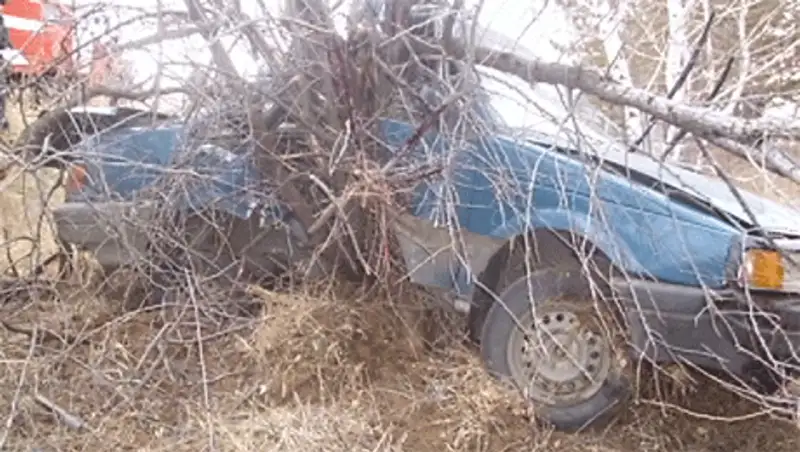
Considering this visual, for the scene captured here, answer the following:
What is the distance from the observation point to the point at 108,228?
4.95 metres

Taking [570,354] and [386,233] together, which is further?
[386,233]

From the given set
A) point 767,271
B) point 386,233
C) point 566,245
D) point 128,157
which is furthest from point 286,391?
point 767,271

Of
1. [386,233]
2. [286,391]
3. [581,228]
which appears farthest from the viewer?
[386,233]

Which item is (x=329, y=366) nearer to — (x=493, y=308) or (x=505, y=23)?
(x=493, y=308)

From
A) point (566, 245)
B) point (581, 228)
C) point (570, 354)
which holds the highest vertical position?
point (581, 228)

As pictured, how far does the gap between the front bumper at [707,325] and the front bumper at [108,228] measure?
246 centimetres

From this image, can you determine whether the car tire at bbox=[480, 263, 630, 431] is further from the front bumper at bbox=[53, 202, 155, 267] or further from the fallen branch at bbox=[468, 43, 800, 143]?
the front bumper at bbox=[53, 202, 155, 267]

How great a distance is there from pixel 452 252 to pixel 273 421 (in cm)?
116

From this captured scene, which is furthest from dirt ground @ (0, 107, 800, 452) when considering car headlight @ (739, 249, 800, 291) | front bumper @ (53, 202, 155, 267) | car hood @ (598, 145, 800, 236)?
car hood @ (598, 145, 800, 236)

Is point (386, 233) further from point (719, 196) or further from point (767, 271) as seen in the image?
Answer: point (767, 271)

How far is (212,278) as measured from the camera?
485cm

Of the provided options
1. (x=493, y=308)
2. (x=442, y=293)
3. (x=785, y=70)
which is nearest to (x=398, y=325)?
(x=442, y=293)

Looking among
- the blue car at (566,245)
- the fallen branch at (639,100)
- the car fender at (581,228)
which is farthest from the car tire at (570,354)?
the fallen branch at (639,100)

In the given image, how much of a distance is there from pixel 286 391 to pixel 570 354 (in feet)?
4.43
